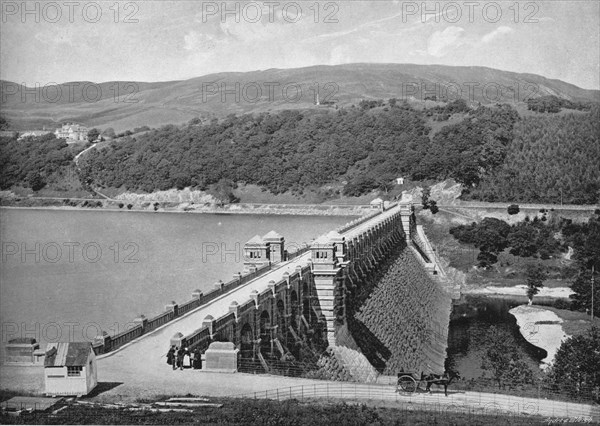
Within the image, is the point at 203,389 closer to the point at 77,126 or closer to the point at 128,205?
the point at 128,205

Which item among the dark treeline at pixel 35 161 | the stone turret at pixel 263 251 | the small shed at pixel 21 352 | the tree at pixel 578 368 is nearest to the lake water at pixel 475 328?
the tree at pixel 578 368

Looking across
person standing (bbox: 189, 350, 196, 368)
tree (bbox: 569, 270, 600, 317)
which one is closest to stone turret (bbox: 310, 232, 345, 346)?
person standing (bbox: 189, 350, 196, 368)

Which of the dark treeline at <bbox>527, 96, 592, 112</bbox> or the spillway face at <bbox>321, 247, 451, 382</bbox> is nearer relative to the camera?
the spillway face at <bbox>321, 247, 451, 382</bbox>

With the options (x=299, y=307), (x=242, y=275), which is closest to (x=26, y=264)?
(x=242, y=275)

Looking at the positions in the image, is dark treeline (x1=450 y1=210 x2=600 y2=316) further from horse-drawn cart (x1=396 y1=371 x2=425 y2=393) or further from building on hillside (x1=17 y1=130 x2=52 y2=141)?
building on hillside (x1=17 y1=130 x2=52 y2=141)

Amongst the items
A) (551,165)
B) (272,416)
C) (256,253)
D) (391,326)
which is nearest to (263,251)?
(256,253)

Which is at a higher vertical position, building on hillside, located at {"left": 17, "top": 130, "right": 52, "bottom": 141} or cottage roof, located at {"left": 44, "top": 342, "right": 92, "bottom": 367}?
building on hillside, located at {"left": 17, "top": 130, "right": 52, "bottom": 141}
